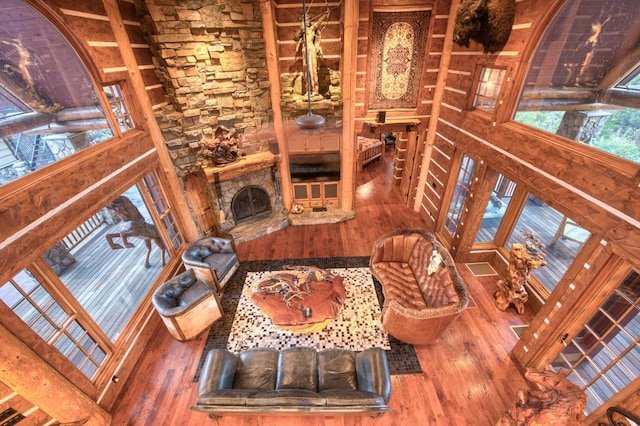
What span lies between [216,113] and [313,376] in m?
4.82

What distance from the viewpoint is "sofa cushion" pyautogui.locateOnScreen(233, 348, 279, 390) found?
2.98m

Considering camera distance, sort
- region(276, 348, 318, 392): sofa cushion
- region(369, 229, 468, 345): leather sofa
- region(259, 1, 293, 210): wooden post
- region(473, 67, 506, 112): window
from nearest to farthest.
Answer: region(276, 348, 318, 392): sofa cushion, region(369, 229, 468, 345): leather sofa, region(473, 67, 506, 112): window, region(259, 1, 293, 210): wooden post

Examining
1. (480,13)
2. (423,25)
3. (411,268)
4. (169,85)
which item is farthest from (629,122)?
(169,85)

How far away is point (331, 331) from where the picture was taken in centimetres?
392

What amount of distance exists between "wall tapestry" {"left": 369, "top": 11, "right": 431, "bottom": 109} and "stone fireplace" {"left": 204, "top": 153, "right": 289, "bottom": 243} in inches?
111

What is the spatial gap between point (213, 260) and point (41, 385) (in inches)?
99.0

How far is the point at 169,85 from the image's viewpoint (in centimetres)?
443

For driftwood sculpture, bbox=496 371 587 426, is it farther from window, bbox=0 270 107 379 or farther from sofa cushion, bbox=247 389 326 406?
window, bbox=0 270 107 379

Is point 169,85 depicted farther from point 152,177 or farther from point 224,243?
point 224,243

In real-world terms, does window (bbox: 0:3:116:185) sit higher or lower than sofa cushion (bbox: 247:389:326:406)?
higher

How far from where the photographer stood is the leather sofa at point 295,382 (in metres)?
2.44

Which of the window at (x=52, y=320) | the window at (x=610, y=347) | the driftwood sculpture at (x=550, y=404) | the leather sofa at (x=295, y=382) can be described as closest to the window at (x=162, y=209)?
the window at (x=52, y=320)

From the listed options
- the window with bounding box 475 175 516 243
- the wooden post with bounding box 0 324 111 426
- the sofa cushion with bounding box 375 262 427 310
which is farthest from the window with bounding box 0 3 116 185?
the window with bounding box 475 175 516 243

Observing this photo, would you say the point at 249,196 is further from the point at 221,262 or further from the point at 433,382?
the point at 433,382
